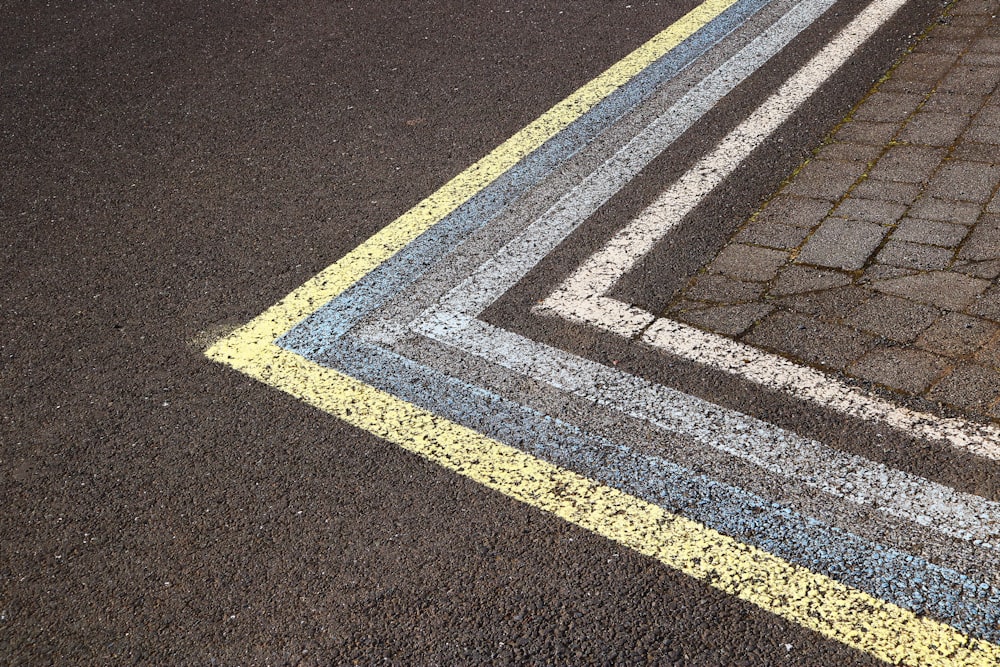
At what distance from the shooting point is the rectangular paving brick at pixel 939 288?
318 cm

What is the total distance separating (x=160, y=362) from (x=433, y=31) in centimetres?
304

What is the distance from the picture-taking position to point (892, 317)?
3131 mm

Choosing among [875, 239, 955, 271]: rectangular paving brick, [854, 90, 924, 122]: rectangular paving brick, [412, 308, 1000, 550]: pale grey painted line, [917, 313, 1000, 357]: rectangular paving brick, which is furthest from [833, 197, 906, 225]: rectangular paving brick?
[412, 308, 1000, 550]: pale grey painted line

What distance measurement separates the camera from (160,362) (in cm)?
326

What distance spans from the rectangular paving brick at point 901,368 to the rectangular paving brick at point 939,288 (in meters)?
0.29

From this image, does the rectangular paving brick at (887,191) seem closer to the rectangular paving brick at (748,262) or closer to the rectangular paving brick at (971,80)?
the rectangular paving brick at (748,262)

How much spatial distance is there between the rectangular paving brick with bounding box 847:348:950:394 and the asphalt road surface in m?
0.21

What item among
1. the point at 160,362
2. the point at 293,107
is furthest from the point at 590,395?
the point at 293,107

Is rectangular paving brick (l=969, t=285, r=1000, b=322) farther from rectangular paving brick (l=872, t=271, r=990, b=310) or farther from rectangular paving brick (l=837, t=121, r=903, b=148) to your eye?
rectangular paving brick (l=837, t=121, r=903, b=148)

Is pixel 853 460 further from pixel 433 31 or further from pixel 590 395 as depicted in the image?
pixel 433 31

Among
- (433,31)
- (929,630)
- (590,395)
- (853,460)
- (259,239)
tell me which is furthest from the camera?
(433,31)

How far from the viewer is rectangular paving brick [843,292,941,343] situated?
307 cm

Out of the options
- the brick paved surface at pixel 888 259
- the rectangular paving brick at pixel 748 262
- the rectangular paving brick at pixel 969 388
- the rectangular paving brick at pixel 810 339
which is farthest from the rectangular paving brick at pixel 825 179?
the rectangular paving brick at pixel 969 388

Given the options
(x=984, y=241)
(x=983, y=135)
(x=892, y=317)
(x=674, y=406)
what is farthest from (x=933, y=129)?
(x=674, y=406)
